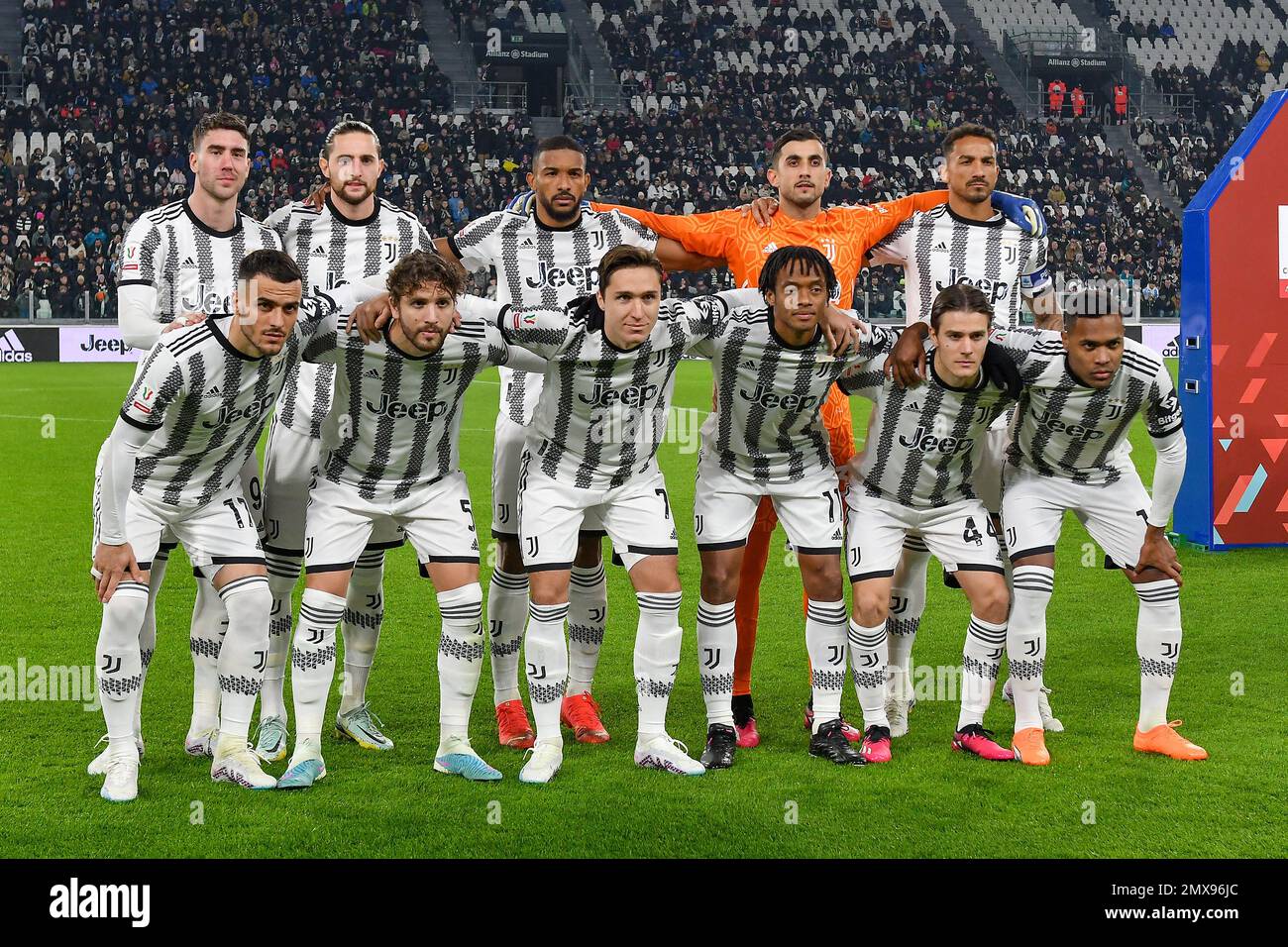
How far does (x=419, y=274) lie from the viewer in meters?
4.59

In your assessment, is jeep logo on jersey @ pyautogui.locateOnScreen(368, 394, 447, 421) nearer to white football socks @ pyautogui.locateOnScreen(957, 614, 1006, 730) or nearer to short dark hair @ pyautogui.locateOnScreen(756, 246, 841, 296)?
short dark hair @ pyautogui.locateOnScreen(756, 246, 841, 296)

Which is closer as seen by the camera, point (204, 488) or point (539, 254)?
point (204, 488)

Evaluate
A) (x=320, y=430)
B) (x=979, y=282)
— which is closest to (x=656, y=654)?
(x=320, y=430)

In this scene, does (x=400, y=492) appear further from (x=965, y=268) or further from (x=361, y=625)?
(x=965, y=268)

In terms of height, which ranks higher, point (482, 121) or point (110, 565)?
point (482, 121)

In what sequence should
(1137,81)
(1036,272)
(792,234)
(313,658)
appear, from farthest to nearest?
(1137,81) → (1036,272) → (792,234) → (313,658)

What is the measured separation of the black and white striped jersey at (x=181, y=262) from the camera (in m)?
5.00

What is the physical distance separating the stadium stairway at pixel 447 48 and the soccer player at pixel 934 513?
Result: 29831 mm

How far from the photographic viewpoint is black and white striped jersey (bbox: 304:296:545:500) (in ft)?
15.6

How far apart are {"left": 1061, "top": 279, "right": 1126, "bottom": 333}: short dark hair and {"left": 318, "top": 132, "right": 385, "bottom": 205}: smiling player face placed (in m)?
2.62

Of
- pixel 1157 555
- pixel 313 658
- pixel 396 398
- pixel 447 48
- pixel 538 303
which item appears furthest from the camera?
pixel 447 48

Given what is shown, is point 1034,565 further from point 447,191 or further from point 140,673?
point 447,191

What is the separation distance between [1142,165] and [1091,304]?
104ft
